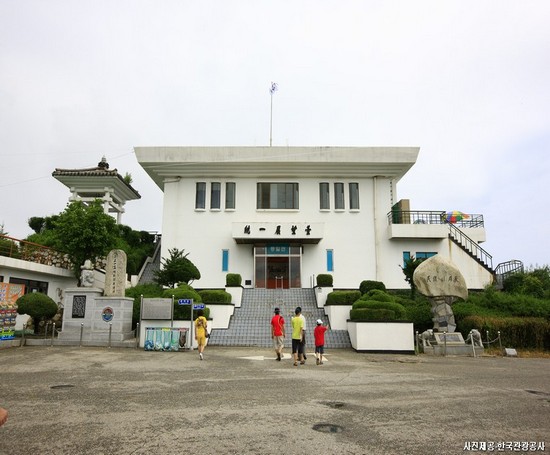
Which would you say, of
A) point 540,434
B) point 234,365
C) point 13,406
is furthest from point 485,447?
point 234,365

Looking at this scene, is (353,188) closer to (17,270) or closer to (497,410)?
(17,270)

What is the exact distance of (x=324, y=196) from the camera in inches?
1099

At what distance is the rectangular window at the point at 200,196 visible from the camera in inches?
1086

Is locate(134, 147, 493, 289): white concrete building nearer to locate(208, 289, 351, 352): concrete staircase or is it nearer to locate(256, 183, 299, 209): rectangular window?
locate(256, 183, 299, 209): rectangular window

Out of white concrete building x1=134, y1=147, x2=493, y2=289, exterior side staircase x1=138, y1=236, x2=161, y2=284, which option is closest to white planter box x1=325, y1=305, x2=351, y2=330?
white concrete building x1=134, y1=147, x2=493, y2=289

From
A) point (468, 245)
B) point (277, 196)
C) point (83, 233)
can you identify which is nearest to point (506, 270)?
point (468, 245)

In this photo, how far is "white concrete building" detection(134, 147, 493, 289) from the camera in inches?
1043

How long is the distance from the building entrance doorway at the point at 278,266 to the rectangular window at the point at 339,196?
4.01 metres

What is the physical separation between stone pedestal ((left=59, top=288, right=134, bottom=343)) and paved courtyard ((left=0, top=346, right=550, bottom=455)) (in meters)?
5.52

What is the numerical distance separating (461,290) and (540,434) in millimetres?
13163

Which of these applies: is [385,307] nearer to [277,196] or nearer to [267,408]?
[267,408]

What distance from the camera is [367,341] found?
53.7 feet

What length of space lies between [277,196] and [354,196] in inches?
207

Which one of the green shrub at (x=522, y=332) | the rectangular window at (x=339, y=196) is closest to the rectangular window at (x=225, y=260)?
the rectangular window at (x=339, y=196)
